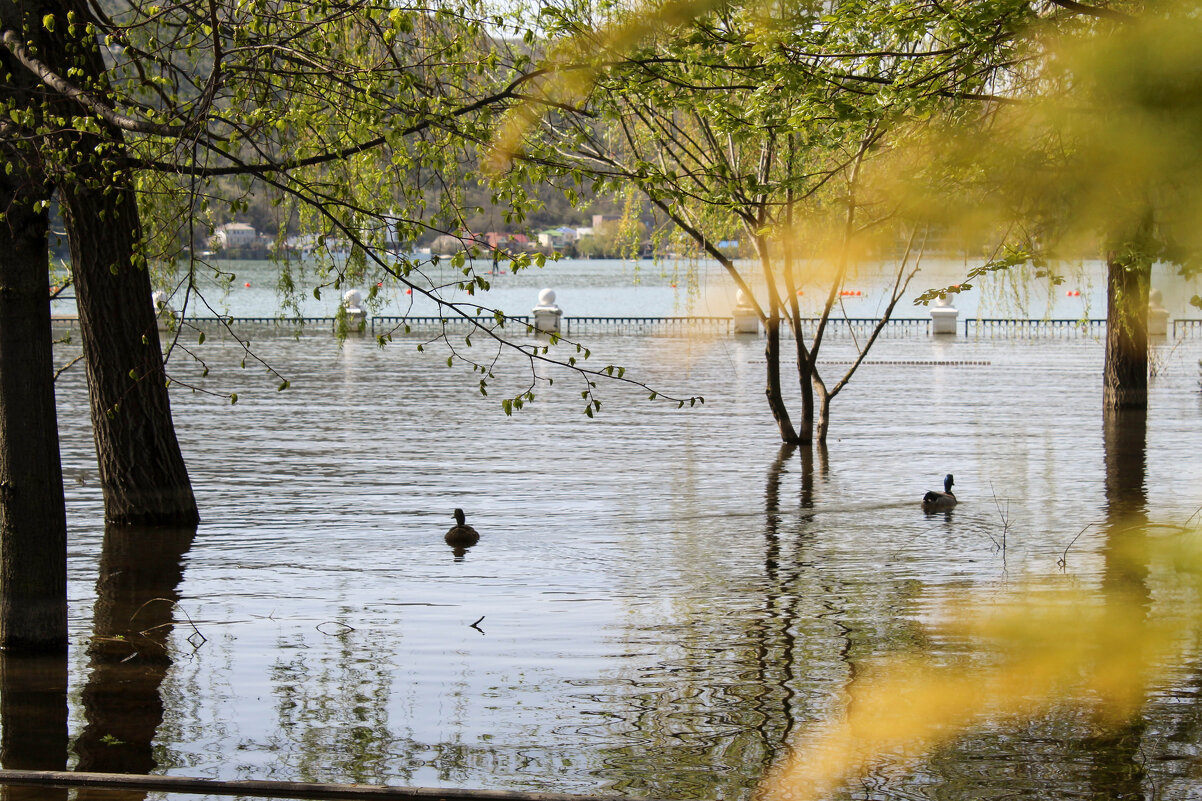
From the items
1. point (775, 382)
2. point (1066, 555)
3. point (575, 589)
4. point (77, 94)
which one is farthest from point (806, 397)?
point (77, 94)

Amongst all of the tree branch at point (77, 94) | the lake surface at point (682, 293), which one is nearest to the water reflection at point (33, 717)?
the lake surface at point (682, 293)

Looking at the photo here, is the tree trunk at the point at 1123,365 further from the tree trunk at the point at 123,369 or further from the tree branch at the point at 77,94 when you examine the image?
→ the tree branch at the point at 77,94

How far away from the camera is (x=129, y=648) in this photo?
8219 mm

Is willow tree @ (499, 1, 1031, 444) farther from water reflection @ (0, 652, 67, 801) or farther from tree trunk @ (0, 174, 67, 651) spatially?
water reflection @ (0, 652, 67, 801)

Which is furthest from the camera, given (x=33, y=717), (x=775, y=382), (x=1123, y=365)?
(x=1123, y=365)

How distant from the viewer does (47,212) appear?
7.16m

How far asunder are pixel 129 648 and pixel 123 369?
3.61m

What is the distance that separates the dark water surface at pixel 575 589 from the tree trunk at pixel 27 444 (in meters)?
0.48

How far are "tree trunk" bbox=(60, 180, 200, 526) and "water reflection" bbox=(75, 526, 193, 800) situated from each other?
0.35 m

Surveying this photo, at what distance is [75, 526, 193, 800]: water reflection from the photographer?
6.24 meters

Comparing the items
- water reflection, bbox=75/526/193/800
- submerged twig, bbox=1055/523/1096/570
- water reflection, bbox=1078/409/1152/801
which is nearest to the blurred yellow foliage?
water reflection, bbox=1078/409/1152/801

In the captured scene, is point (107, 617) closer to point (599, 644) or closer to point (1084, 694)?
point (599, 644)

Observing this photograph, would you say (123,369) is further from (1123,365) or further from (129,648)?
(1123,365)

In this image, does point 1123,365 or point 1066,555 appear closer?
point 1066,555
